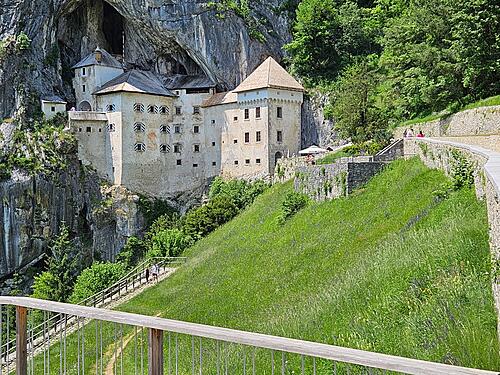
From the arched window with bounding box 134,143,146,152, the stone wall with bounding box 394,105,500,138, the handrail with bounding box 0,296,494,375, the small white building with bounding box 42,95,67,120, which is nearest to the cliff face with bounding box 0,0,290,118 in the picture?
the small white building with bounding box 42,95,67,120

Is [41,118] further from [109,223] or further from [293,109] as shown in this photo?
[293,109]

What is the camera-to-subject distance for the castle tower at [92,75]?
50.4m

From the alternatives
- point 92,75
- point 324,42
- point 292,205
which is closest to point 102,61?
point 92,75

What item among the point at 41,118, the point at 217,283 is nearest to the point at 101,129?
the point at 41,118

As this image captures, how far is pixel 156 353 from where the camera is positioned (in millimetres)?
4672

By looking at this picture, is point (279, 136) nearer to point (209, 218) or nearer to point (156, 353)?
point (209, 218)

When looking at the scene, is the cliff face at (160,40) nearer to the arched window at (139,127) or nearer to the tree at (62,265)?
the arched window at (139,127)

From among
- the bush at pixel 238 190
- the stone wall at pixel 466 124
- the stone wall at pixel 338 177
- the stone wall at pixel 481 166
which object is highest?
the stone wall at pixel 466 124

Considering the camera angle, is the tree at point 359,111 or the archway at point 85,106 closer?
the tree at point 359,111

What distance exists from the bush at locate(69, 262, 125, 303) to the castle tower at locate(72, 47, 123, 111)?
17.3 metres

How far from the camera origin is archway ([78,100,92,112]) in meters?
50.3

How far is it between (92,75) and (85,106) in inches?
95.4

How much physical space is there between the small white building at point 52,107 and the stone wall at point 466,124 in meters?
27.1

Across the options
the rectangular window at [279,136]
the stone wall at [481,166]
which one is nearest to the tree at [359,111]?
the rectangular window at [279,136]
